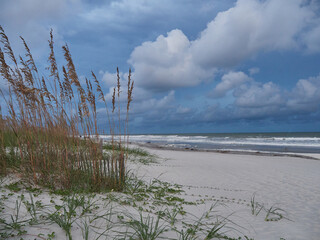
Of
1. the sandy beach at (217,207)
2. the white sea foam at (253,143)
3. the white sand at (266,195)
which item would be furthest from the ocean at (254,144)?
the sandy beach at (217,207)

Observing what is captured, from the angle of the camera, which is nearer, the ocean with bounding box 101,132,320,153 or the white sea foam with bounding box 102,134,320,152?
the ocean with bounding box 101,132,320,153

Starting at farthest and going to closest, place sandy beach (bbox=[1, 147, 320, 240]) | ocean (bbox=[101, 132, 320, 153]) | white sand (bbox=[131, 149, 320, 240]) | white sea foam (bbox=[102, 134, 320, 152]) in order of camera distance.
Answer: white sea foam (bbox=[102, 134, 320, 152])
ocean (bbox=[101, 132, 320, 153])
white sand (bbox=[131, 149, 320, 240])
sandy beach (bbox=[1, 147, 320, 240])

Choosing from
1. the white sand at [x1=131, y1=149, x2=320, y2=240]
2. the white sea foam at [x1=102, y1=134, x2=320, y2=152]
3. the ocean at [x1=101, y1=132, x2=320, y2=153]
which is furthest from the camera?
the white sea foam at [x1=102, y1=134, x2=320, y2=152]

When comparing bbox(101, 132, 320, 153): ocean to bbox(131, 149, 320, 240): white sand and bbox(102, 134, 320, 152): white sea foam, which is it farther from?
bbox(131, 149, 320, 240): white sand

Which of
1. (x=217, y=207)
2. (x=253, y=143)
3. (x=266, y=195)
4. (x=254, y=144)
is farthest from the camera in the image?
(x=253, y=143)

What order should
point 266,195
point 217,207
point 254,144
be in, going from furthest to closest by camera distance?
point 254,144 → point 266,195 → point 217,207

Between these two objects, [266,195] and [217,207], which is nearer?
[217,207]

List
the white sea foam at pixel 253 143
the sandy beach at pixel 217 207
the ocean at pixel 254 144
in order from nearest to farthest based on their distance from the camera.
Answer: the sandy beach at pixel 217 207, the ocean at pixel 254 144, the white sea foam at pixel 253 143

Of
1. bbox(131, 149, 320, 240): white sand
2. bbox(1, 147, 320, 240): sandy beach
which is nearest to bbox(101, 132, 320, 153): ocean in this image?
bbox(131, 149, 320, 240): white sand

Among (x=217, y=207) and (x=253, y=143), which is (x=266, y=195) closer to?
(x=217, y=207)

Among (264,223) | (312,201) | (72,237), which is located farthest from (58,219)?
(312,201)

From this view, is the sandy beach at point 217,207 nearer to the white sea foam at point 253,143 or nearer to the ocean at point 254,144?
the ocean at point 254,144

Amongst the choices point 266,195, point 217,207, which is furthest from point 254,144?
point 217,207

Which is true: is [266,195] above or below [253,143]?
above
